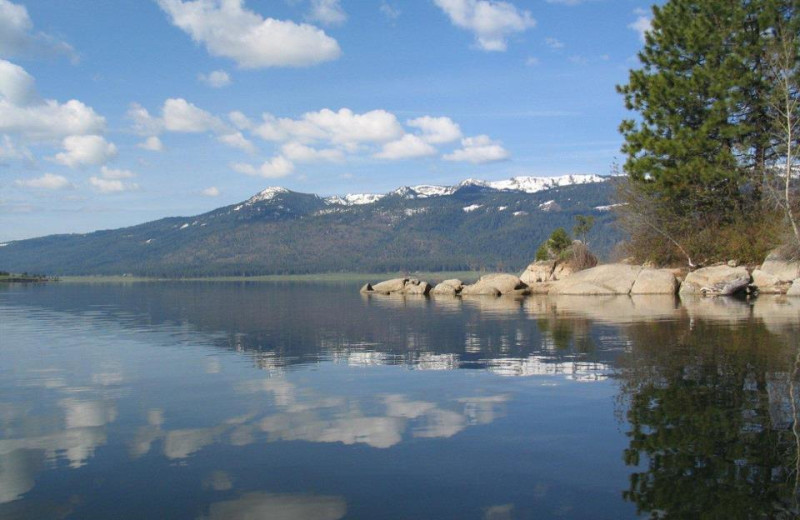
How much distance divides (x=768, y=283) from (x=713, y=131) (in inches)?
470

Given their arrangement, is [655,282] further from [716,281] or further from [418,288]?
[418,288]

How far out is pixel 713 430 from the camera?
11352mm

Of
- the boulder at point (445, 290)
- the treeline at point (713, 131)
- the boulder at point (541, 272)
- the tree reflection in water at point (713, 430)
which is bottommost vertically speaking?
the tree reflection in water at point (713, 430)

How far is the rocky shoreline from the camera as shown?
45.6 metres

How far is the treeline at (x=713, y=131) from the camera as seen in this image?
1837 inches

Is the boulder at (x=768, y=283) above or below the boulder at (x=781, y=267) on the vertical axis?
below

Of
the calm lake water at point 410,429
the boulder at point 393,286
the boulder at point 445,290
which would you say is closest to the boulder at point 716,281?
the calm lake water at point 410,429

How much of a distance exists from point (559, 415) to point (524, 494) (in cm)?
453

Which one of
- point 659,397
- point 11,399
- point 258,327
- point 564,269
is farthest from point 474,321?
point 564,269

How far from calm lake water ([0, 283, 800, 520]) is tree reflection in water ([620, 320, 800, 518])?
1.6 inches

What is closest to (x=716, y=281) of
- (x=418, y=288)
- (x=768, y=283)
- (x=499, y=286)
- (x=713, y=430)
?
(x=768, y=283)

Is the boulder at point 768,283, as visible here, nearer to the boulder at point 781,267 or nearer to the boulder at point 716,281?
the boulder at point 781,267

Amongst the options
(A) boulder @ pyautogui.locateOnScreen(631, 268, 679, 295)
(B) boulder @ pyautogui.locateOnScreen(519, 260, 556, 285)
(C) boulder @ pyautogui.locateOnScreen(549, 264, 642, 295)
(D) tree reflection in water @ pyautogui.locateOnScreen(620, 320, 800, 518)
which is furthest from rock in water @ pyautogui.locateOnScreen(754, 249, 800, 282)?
(D) tree reflection in water @ pyautogui.locateOnScreen(620, 320, 800, 518)

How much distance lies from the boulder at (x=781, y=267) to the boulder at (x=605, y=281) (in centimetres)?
957
